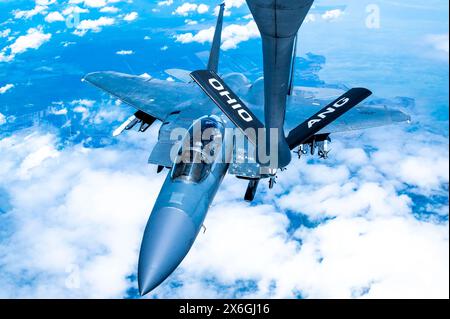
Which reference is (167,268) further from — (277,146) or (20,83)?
(20,83)

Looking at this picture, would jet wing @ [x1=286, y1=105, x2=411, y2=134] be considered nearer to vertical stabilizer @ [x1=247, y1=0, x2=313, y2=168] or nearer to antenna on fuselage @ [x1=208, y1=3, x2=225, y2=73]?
antenna on fuselage @ [x1=208, y1=3, x2=225, y2=73]

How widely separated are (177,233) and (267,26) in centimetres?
549

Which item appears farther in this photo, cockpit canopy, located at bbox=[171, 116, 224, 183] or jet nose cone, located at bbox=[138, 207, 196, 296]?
cockpit canopy, located at bbox=[171, 116, 224, 183]

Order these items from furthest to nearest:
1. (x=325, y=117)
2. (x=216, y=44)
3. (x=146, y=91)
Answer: (x=146, y=91), (x=216, y=44), (x=325, y=117)

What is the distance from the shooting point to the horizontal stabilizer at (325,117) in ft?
27.1

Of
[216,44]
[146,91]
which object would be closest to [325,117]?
[216,44]

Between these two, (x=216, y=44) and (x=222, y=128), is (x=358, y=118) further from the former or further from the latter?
(x=216, y=44)

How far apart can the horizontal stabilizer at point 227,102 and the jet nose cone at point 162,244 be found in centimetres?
278

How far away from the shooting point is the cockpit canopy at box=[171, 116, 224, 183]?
29.8 ft

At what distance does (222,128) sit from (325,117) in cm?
350

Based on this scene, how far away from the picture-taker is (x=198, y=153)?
30.4 ft

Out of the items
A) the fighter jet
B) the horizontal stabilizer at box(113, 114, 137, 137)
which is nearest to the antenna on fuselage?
the fighter jet

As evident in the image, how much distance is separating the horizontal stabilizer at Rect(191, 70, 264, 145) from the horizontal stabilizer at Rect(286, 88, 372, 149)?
158 cm

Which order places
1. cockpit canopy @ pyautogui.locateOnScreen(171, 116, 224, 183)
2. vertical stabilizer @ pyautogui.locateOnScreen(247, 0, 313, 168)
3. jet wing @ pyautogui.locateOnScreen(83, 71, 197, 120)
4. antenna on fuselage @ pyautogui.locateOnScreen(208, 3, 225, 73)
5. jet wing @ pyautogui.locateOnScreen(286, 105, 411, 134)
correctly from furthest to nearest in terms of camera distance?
antenna on fuselage @ pyautogui.locateOnScreen(208, 3, 225, 73) → jet wing @ pyautogui.locateOnScreen(83, 71, 197, 120) → jet wing @ pyautogui.locateOnScreen(286, 105, 411, 134) → cockpit canopy @ pyautogui.locateOnScreen(171, 116, 224, 183) → vertical stabilizer @ pyautogui.locateOnScreen(247, 0, 313, 168)
